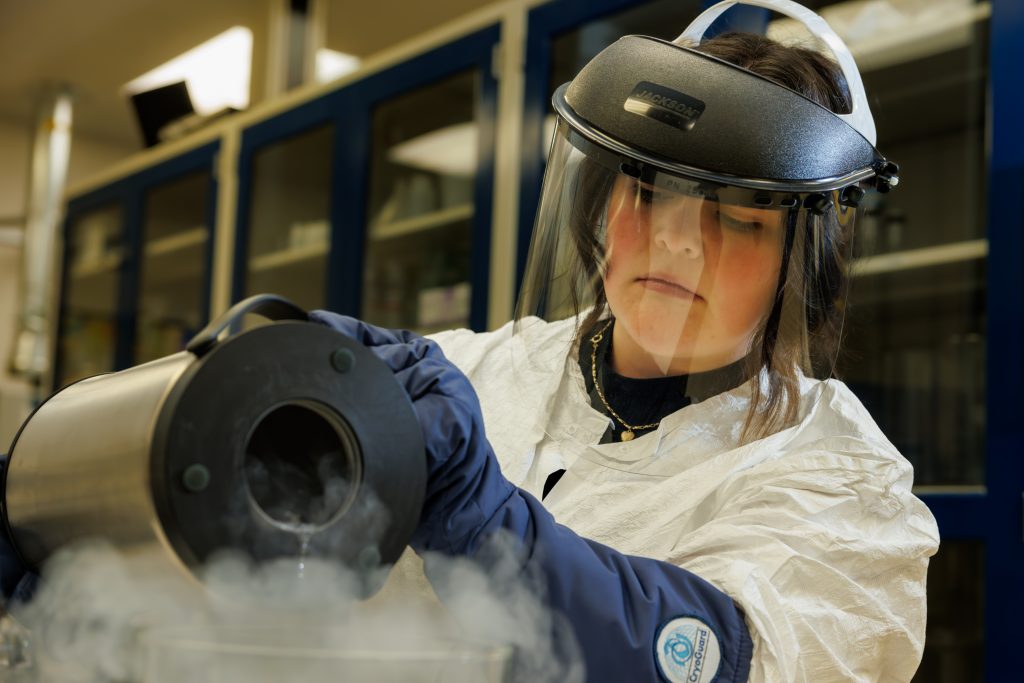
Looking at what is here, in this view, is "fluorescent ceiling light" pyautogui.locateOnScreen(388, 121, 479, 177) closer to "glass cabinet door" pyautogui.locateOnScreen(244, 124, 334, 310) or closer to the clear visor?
"glass cabinet door" pyautogui.locateOnScreen(244, 124, 334, 310)

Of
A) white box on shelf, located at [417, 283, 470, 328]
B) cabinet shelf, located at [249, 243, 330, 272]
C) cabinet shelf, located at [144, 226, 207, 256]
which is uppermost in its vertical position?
white box on shelf, located at [417, 283, 470, 328]

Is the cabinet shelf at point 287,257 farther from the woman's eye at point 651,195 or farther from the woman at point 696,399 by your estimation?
the woman's eye at point 651,195

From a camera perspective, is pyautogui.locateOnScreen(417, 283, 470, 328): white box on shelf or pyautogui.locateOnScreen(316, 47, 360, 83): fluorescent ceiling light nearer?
pyautogui.locateOnScreen(417, 283, 470, 328): white box on shelf

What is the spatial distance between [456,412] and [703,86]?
0.40 m

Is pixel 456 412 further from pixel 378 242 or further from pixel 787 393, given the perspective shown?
pixel 378 242

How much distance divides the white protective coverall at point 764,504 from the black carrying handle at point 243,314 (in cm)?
38

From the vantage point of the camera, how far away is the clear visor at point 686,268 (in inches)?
38.2

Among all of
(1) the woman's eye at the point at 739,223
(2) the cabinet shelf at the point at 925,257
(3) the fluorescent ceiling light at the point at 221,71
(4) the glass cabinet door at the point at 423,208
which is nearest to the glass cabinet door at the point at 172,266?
(3) the fluorescent ceiling light at the point at 221,71

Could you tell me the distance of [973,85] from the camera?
6.72 feet

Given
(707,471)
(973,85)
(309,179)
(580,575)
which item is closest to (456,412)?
(580,575)

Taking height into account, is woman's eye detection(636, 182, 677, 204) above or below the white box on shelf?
above

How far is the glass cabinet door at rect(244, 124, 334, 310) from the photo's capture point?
3365 mm

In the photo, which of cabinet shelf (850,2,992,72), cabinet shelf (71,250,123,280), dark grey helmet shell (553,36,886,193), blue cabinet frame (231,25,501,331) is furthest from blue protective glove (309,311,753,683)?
cabinet shelf (71,250,123,280)

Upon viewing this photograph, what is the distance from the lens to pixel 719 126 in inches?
34.8
